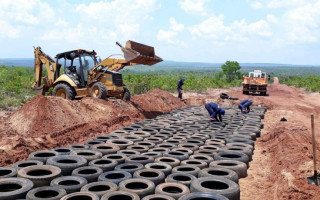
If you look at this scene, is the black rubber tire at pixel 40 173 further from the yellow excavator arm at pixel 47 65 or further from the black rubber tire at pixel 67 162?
the yellow excavator arm at pixel 47 65

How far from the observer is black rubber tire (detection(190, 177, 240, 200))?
6133 millimetres

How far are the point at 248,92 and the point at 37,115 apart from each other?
24.7 m

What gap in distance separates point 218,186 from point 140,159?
96.7 inches

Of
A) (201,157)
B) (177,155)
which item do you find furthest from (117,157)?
(201,157)

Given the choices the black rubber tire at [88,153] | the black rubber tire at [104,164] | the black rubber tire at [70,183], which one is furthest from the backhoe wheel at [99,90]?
the black rubber tire at [70,183]

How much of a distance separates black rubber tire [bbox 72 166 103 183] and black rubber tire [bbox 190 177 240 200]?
7.43 feet

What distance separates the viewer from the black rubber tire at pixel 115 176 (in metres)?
6.70

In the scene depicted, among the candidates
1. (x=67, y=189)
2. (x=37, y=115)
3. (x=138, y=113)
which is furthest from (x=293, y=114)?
(x=67, y=189)

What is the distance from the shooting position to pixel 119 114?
50.9 feet

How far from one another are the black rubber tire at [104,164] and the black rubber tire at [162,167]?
2.90ft

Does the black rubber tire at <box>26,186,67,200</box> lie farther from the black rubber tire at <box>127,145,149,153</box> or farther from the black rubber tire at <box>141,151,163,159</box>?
the black rubber tire at <box>127,145,149,153</box>

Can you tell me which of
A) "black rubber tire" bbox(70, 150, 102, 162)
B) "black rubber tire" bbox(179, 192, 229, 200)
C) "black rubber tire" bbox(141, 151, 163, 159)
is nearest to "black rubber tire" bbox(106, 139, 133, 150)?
"black rubber tire" bbox(141, 151, 163, 159)

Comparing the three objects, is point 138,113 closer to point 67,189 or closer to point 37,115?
point 37,115

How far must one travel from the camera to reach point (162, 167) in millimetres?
7758
